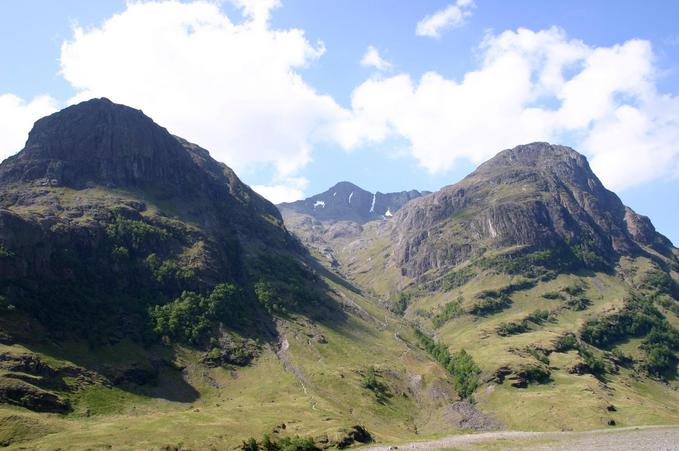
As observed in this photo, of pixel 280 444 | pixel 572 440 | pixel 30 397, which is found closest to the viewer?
pixel 280 444

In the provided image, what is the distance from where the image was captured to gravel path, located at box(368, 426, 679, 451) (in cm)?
13750

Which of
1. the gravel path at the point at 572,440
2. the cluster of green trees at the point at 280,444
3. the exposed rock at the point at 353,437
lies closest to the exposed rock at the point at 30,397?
the cluster of green trees at the point at 280,444

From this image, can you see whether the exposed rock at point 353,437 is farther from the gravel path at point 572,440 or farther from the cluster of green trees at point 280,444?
the gravel path at point 572,440

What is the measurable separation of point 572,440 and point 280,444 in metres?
91.6

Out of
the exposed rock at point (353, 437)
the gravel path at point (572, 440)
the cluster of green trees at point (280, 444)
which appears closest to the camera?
the cluster of green trees at point (280, 444)

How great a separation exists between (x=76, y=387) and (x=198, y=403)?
43491 mm

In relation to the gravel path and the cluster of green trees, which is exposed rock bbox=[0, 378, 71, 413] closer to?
the cluster of green trees

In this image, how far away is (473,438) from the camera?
528 feet

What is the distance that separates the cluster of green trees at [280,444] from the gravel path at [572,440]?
55.5ft

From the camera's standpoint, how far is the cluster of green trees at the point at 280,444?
414ft

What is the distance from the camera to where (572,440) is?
154 m

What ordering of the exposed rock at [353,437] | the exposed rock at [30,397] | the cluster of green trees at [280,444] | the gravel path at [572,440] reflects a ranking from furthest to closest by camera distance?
the exposed rock at [30,397]
the gravel path at [572,440]
the exposed rock at [353,437]
the cluster of green trees at [280,444]

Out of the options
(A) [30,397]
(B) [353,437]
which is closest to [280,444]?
(B) [353,437]

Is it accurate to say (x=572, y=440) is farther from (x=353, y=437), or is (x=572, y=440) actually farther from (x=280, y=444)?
(x=280, y=444)
